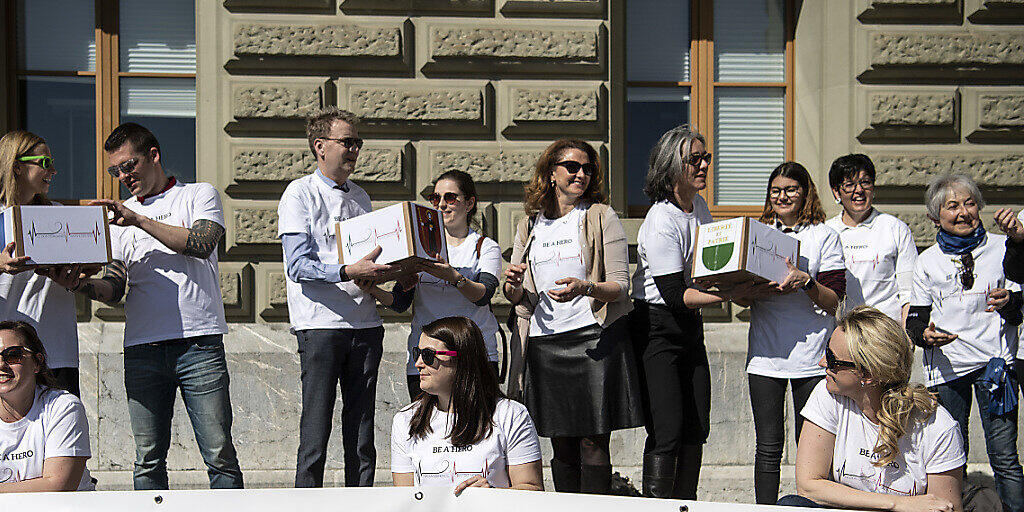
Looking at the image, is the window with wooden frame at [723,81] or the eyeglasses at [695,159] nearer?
the eyeglasses at [695,159]

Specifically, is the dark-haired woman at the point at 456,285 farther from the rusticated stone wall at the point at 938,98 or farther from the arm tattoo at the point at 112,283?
the rusticated stone wall at the point at 938,98

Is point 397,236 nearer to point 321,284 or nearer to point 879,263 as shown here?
point 321,284

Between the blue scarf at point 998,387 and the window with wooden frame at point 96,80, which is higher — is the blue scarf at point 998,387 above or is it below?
below

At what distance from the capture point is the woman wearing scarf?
5059 millimetres

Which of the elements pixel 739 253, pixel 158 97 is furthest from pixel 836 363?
pixel 158 97

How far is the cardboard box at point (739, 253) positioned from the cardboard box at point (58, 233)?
93.2 inches

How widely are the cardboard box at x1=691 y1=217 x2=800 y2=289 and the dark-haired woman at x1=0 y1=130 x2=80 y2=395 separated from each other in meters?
2.50

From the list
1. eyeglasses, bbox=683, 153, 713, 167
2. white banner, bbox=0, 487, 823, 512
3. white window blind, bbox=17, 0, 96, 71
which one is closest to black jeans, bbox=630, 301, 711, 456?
eyeglasses, bbox=683, 153, 713, 167

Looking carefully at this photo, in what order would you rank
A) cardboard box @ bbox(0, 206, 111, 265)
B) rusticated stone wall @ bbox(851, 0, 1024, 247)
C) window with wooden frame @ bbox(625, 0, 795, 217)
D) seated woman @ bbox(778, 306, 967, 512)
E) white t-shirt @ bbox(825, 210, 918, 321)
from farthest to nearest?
window with wooden frame @ bbox(625, 0, 795, 217), rusticated stone wall @ bbox(851, 0, 1024, 247), white t-shirt @ bbox(825, 210, 918, 321), cardboard box @ bbox(0, 206, 111, 265), seated woman @ bbox(778, 306, 967, 512)

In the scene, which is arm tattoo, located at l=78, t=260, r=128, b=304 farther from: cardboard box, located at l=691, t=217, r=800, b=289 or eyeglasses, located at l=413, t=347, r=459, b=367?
cardboard box, located at l=691, t=217, r=800, b=289

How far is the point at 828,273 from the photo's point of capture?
15.5 ft

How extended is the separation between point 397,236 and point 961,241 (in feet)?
9.04

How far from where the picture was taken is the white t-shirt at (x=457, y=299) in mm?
4828

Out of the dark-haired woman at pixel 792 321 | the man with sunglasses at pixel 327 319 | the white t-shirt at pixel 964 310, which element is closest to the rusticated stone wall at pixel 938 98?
the white t-shirt at pixel 964 310
